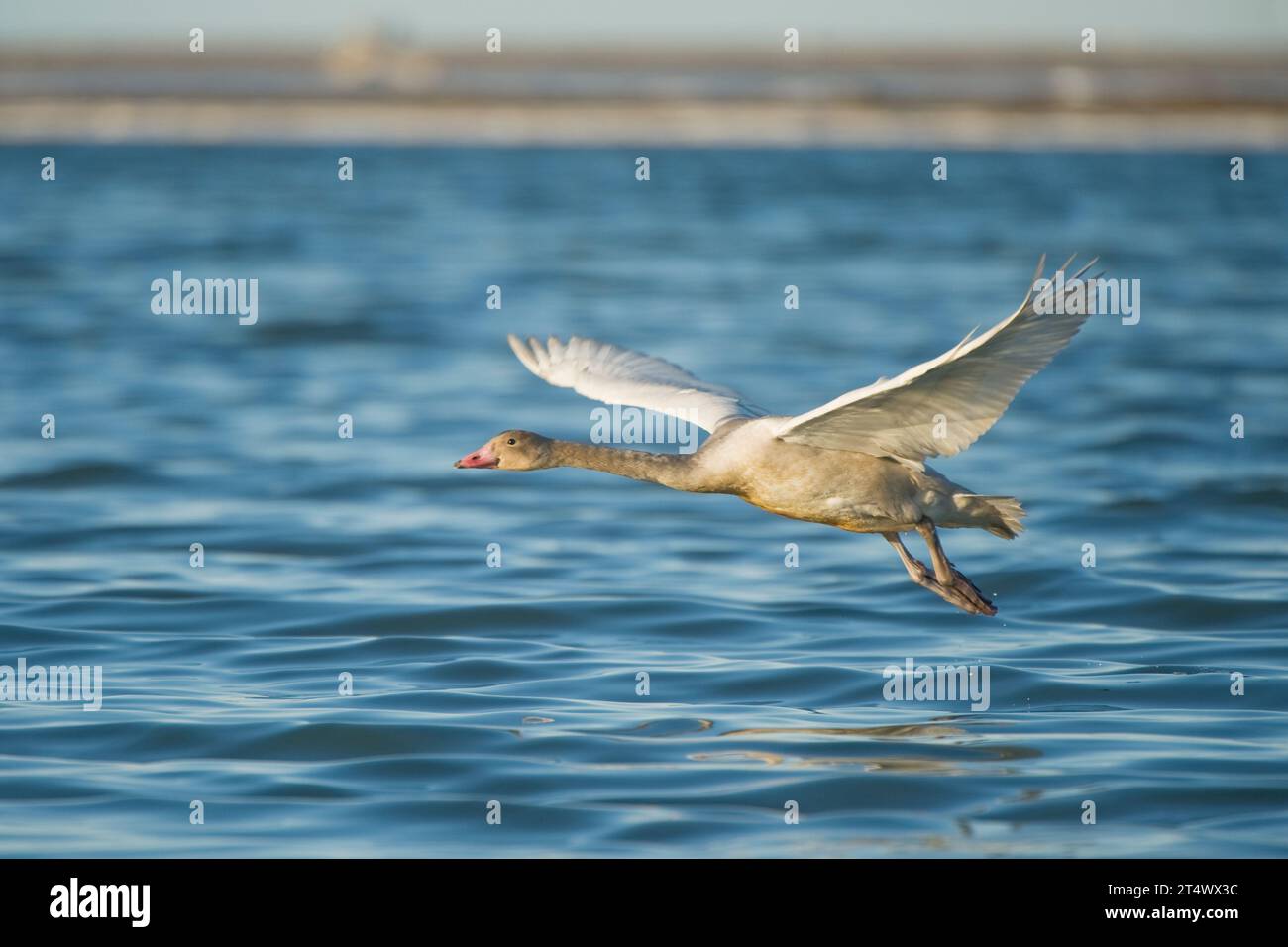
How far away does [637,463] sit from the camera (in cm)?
1030

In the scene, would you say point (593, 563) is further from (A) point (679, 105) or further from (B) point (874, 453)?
(A) point (679, 105)

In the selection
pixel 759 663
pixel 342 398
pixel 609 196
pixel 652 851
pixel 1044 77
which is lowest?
pixel 652 851

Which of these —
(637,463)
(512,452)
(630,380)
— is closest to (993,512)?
(637,463)

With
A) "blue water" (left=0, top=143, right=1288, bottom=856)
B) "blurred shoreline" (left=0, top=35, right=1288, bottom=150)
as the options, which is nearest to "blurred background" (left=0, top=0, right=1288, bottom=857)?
"blue water" (left=0, top=143, right=1288, bottom=856)

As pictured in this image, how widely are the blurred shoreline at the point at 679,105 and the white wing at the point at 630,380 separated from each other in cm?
6239

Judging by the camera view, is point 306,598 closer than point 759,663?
No

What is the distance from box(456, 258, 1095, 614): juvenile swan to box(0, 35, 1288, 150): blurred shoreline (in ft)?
209

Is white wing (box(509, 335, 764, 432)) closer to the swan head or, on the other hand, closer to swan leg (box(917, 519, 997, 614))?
the swan head

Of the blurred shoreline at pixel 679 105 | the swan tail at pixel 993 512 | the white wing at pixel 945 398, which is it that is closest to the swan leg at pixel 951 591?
the swan tail at pixel 993 512

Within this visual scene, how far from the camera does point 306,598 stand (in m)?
13.4

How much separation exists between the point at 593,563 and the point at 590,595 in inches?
51.5

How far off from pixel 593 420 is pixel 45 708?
35.9 ft

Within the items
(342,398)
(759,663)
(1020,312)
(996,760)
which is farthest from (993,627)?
(342,398)

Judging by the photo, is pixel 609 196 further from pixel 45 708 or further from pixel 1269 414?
pixel 45 708
